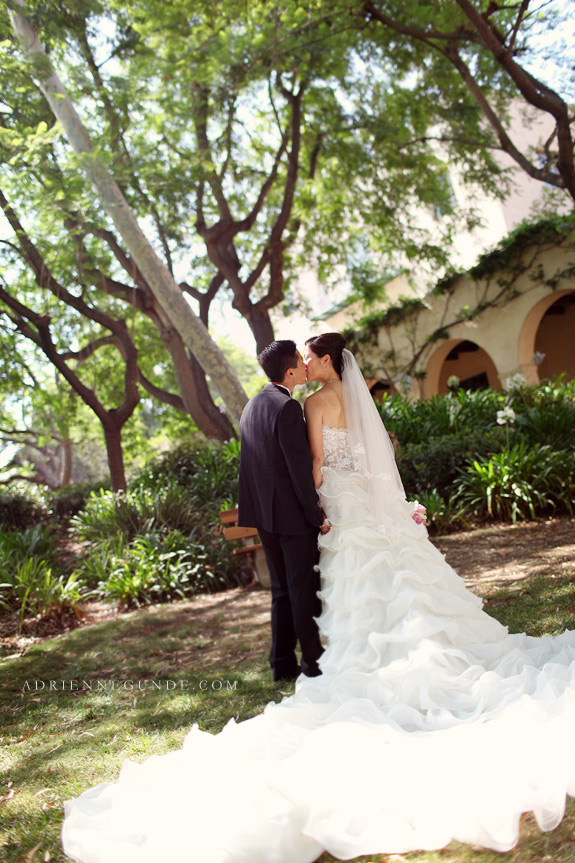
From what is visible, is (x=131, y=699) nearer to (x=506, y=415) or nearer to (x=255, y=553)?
(x=255, y=553)

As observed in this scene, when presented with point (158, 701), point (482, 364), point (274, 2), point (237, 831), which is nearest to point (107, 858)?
point (237, 831)

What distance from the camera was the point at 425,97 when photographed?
12.8 m

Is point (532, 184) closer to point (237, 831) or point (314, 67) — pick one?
point (314, 67)

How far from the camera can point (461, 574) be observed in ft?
22.2

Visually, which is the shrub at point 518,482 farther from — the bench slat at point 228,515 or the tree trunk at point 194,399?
the tree trunk at point 194,399

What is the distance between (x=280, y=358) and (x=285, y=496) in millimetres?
883

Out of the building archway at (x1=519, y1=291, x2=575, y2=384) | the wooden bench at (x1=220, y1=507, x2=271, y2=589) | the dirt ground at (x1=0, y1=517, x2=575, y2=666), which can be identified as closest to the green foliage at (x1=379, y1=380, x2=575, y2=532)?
the dirt ground at (x1=0, y1=517, x2=575, y2=666)

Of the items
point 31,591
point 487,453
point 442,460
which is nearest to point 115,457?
point 31,591

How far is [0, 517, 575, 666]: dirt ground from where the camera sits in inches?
248

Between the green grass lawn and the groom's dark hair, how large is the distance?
6.67 feet

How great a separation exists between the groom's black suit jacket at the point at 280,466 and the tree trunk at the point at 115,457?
797 cm

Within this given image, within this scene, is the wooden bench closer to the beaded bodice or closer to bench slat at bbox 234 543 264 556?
bench slat at bbox 234 543 264 556

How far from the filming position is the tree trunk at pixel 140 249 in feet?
30.6

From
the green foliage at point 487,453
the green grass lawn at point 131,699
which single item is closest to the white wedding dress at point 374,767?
the green grass lawn at point 131,699
